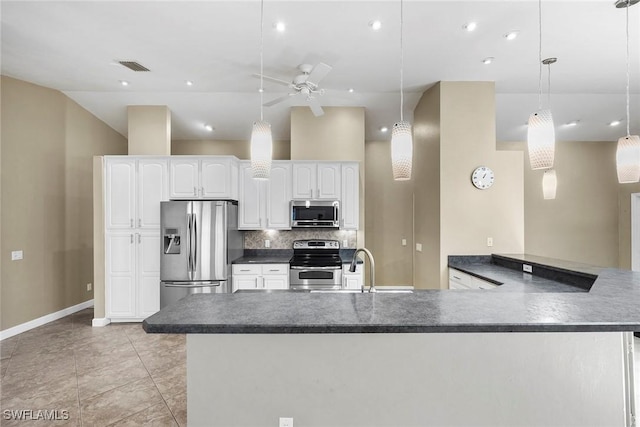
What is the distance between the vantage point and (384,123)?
5594 millimetres

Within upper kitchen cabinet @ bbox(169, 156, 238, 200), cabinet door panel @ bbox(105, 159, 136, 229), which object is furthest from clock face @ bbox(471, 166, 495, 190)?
cabinet door panel @ bbox(105, 159, 136, 229)

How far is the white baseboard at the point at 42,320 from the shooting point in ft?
12.7

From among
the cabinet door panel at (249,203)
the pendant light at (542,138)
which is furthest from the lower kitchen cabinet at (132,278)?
the pendant light at (542,138)

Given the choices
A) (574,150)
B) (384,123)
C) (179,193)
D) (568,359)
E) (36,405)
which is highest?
(384,123)

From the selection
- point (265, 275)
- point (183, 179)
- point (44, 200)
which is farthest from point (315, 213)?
point (44, 200)

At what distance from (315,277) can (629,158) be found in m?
3.33

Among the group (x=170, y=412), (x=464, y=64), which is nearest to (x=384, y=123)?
(x=464, y=64)

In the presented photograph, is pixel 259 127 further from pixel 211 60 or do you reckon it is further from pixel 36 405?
pixel 36 405

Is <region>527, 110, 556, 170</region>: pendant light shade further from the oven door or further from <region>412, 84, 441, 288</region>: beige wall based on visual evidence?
the oven door

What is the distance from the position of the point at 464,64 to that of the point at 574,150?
4314 millimetres

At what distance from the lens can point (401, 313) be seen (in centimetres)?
141

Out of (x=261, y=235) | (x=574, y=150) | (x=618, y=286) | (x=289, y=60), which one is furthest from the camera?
(x=574, y=150)

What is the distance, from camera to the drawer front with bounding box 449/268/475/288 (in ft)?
11.1

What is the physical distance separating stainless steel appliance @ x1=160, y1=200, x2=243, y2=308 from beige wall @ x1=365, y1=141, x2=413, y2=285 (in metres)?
3.19
